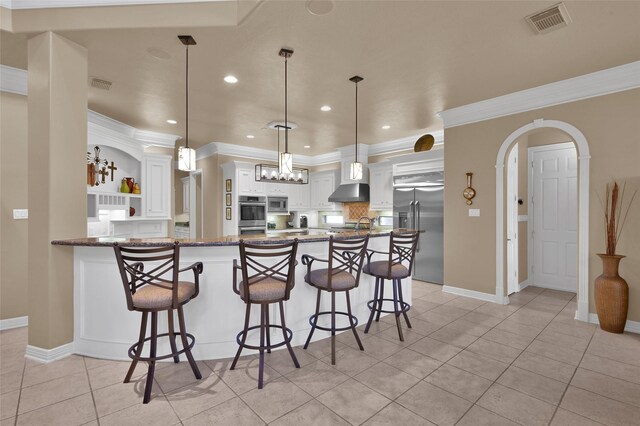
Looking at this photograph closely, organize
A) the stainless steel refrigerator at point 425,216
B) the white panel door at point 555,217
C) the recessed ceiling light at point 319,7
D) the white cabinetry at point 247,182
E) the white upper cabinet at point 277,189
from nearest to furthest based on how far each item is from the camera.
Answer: the recessed ceiling light at point 319,7
the white panel door at point 555,217
the stainless steel refrigerator at point 425,216
the white cabinetry at point 247,182
the white upper cabinet at point 277,189

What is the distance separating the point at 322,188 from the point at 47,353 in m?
6.26

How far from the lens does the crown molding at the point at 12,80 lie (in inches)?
128

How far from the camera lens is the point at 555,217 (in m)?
4.99

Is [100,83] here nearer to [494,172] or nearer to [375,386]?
[375,386]

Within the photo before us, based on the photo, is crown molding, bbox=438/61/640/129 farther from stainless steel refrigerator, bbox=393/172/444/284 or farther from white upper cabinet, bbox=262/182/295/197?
white upper cabinet, bbox=262/182/295/197

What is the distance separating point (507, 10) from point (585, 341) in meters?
3.17

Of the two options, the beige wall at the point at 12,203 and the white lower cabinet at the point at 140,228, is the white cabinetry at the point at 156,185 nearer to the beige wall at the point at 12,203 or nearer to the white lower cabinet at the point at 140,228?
the white lower cabinet at the point at 140,228

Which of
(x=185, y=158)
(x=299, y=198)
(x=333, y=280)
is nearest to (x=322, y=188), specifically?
(x=299, y=198)

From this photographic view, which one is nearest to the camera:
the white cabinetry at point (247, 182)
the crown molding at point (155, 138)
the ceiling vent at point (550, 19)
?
the ceiling vent at point (550, 19)

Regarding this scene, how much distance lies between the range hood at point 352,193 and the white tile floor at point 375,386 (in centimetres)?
394

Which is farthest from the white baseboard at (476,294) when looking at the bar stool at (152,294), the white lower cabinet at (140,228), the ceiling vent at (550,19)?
the white lower cabinet at (140,228)

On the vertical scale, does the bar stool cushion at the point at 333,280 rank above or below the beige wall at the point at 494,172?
below

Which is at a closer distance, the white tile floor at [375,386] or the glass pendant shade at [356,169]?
the white tile floor at [375,386]

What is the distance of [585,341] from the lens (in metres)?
3.05
